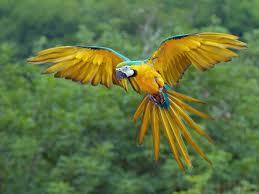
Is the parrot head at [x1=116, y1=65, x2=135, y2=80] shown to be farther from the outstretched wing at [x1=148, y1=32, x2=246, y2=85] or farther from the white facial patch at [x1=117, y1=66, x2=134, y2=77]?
the outstretched wing at [x1=148, y1=32, x2=246, y2=85]

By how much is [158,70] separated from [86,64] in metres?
0.56

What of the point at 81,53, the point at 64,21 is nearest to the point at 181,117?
the point at 81,53

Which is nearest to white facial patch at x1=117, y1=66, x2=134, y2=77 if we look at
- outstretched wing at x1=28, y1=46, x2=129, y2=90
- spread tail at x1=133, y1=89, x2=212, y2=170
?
outstretched wing at x1=28, y1=46, x2=129, y2=90

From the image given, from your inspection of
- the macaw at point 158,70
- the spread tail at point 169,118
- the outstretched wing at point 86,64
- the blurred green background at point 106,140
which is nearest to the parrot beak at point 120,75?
the macaw at point 158,70

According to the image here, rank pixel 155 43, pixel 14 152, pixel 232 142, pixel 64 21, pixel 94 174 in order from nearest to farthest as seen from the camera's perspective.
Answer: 1. pixel 94 174
2. pixel 14 152
3. pixel 232 142
4. pixel 155 43
5. pixel 64 21

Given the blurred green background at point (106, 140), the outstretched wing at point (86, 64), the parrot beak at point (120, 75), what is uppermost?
the outstretched wing at point (86, 64)

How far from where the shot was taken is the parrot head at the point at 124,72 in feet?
18.0

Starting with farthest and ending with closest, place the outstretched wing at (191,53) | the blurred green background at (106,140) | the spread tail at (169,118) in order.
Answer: the blurred green background at (106,140) < the spread tail at (169,118) < the outstretched wing at (191,53)

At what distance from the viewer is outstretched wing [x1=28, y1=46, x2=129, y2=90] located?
5805mm

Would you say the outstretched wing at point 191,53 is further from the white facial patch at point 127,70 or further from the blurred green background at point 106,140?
the blurred green background at point 106,140

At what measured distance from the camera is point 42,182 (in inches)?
551

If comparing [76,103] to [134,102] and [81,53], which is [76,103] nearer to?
[134,102]

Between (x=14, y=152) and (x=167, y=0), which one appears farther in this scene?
(x=167, y=0)

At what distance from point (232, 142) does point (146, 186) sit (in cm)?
234
